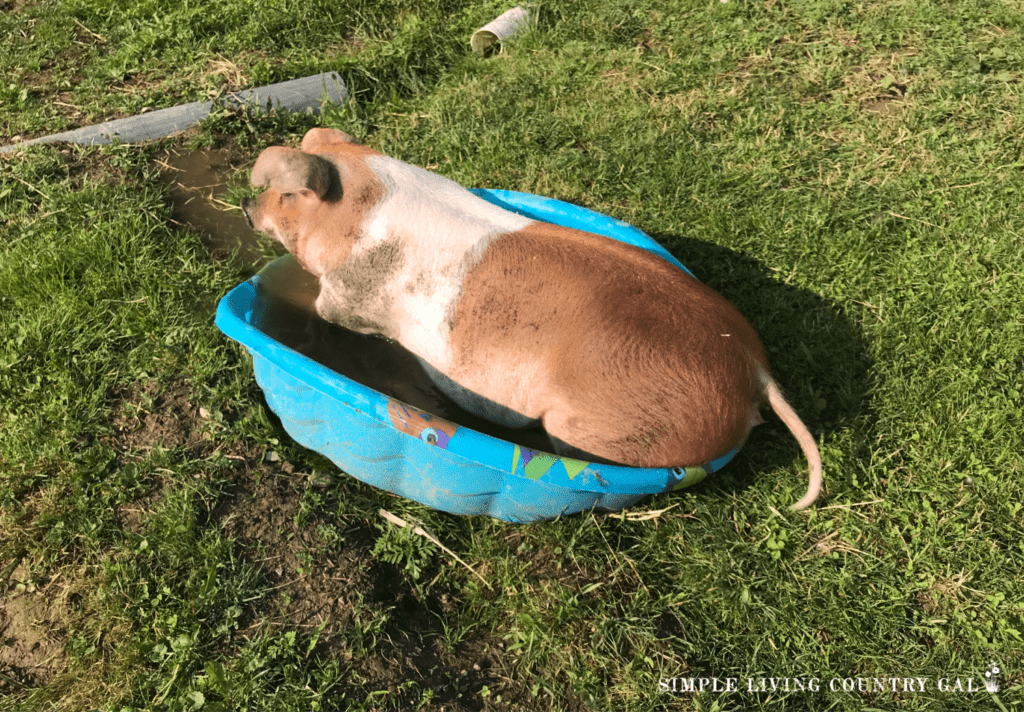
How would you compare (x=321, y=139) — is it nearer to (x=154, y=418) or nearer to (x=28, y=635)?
(x=154, y=418)

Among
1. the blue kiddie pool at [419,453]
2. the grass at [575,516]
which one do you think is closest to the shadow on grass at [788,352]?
the grass at [575,516]

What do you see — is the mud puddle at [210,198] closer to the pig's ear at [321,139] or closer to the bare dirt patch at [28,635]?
the pig's ear at [321,139]

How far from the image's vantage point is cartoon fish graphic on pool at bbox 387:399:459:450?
234 centimetres

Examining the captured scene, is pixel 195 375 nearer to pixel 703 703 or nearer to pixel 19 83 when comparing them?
pixel 703 703

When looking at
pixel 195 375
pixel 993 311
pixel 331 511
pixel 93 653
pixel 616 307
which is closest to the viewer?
pixel 93 653

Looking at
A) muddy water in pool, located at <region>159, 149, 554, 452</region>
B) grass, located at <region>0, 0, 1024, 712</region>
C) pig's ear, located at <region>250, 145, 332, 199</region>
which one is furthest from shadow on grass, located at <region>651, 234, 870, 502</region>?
pig's ear, located at <region>250, 145, 332, 199</region>

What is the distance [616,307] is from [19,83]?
161 inches

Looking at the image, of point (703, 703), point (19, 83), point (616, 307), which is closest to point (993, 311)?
point (616, 307)

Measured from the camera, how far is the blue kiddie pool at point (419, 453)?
2359 millimetres

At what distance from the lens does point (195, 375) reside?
3.14 meters

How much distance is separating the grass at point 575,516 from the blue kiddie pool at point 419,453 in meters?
0.21

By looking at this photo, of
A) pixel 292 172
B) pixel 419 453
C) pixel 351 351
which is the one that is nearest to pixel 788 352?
pixel 419 453

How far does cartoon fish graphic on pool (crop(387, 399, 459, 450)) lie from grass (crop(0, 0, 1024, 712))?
0.67 m

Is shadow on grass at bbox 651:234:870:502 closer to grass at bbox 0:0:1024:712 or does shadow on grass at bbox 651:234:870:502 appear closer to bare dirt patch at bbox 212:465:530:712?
grass at bbox 0:0:1024:712
